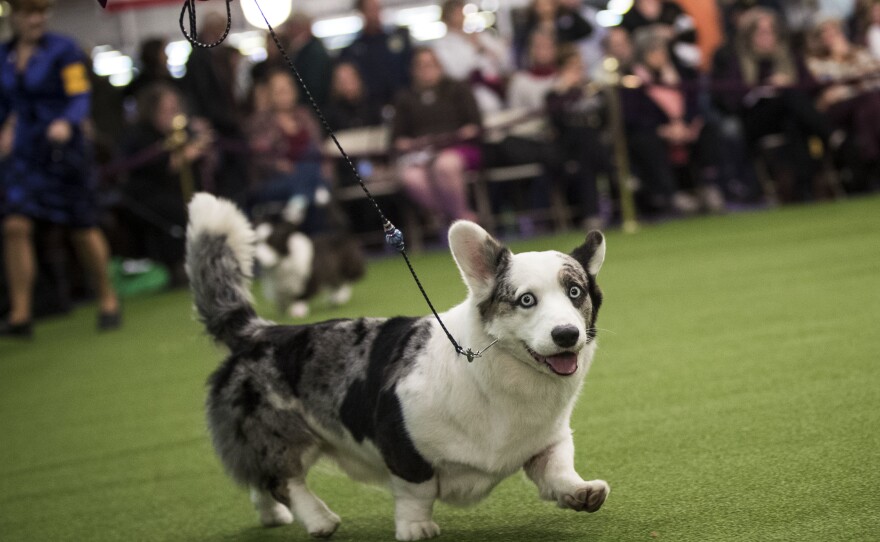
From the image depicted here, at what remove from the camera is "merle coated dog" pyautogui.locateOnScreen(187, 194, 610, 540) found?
297cm

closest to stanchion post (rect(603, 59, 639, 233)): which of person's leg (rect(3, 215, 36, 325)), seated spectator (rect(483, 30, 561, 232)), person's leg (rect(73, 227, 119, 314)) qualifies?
seated spectator (rect(483, 30, 561, 232))

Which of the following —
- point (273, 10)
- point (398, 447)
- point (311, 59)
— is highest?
point (273, 10)

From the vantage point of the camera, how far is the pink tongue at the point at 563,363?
9.50 ft

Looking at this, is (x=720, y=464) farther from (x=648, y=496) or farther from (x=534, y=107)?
(x=534, y=107)

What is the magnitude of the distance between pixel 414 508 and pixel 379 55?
9.78 metres

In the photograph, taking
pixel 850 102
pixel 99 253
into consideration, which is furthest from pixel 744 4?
pixel 99 253

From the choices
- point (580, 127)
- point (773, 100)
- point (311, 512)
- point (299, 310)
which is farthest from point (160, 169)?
point (311, 512)

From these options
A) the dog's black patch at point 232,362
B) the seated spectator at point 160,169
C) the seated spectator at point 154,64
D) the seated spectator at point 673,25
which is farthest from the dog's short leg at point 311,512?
the seated spectator at point 673,25

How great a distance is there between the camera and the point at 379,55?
12438 millimetres

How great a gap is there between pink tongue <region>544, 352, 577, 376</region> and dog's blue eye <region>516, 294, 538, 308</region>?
14cm

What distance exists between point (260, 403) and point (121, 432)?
2.06 m

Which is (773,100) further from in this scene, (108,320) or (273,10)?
(108,320)

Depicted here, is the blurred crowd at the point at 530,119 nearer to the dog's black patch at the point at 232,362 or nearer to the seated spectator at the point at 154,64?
the seated spectator at the point at 154,64

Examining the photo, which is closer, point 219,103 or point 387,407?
point 387,407
